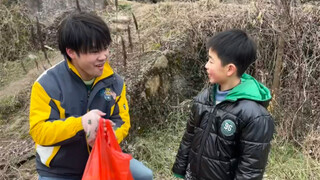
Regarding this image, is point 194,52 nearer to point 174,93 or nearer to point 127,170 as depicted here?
point 174,93

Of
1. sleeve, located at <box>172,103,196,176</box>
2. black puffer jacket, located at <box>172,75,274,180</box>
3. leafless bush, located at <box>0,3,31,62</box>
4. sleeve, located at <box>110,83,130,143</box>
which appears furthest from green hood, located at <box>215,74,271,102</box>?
leafless bush, located at <box>0,3,31,62</box>

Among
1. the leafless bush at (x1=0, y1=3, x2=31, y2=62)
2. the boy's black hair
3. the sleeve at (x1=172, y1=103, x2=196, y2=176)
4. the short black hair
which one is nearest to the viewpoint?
the boy's black hair

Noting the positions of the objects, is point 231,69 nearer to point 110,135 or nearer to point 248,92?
point 248,92

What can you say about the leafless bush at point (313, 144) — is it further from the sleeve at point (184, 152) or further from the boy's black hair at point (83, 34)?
the boy's black hair at point (83, 34)

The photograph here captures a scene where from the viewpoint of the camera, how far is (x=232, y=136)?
1.67 m

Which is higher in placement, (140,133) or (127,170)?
(127,170)

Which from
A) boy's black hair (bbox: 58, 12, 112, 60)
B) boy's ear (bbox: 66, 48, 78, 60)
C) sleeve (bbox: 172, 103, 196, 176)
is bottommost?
sleeve (bbox: 172, 103, 196, 176)

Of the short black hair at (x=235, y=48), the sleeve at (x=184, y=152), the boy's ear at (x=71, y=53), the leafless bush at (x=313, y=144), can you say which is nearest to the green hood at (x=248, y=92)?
the short black hair at (x=235, y=48)

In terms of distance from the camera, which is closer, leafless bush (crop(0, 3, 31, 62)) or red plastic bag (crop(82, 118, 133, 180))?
red plastic bag (crop(82, 118, 133, 180))

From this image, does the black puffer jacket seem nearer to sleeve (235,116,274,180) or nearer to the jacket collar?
sleeve (235,116,274,180)

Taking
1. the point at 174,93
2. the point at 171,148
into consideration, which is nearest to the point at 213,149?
the point at 171,148

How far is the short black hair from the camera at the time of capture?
1.67 metres

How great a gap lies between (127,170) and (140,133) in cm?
173

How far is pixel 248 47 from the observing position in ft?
5.53
